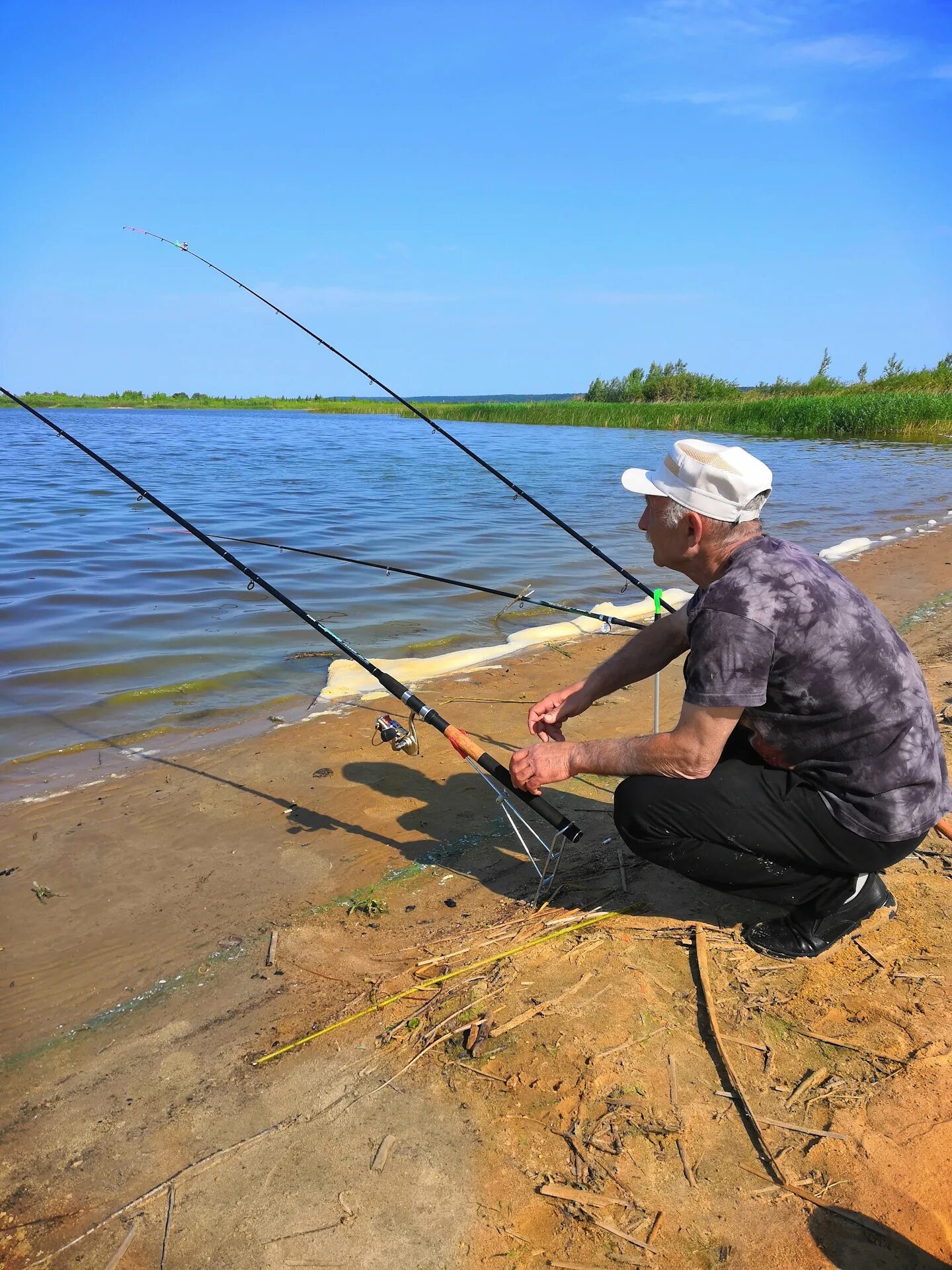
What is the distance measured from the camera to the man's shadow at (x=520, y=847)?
9.07 feet

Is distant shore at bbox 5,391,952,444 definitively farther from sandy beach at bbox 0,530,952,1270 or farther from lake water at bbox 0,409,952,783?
sandy beach at bbox 0,530,952,1270

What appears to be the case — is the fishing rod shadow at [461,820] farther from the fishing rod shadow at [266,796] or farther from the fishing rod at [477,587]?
the fishing rod at [477,587]

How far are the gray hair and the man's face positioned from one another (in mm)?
16

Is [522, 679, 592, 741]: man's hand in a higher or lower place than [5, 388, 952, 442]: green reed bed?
lower

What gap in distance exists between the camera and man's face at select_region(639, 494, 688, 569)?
228 cm

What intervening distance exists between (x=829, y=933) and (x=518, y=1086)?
102 cm

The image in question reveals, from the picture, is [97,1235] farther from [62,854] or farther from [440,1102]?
[62,854]

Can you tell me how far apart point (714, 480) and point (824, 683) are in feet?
1.89

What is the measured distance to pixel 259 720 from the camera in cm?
496

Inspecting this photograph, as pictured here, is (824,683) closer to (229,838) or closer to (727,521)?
(727,521)

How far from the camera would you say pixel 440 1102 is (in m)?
2.00

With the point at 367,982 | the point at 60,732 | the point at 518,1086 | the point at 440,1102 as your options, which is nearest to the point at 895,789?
the point at 518,1086

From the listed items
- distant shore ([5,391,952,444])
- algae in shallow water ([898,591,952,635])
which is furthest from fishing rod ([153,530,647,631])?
distant shore ([5,391,952,444])

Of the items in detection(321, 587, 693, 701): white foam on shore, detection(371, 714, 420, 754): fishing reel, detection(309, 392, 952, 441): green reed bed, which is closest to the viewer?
detection(371, 714, 420, 754): fishing reel
